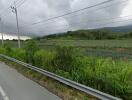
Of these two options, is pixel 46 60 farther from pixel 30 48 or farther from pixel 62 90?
pixel 62 90

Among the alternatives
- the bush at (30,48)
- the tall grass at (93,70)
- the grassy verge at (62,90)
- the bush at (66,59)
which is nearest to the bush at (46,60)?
the tall grass at (93,70)

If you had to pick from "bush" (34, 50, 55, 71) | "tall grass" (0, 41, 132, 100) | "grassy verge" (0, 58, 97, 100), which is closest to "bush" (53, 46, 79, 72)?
"tall grass" (0, 41, 132, 100)

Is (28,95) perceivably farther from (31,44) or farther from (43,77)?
(31,44)

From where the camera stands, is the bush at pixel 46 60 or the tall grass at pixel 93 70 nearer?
the tall grass at pixel 93 70

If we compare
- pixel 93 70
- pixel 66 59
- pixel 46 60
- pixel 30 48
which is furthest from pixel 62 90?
pixel 30 48

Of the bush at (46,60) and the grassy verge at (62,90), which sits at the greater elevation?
the bush at (46,60)

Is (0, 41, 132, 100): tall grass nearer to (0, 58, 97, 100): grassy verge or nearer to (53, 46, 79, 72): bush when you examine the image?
(53, 46, 79, 72): bush

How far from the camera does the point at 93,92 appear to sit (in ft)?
25.5

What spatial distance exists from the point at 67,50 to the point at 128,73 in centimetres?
509

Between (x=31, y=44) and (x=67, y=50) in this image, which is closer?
(x=67, y=50)


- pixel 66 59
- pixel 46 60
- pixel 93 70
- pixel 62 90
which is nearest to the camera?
pixel 62 90

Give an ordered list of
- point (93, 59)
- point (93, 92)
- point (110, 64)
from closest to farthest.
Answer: point (93, 92), point (110, 64), point (93, 59)

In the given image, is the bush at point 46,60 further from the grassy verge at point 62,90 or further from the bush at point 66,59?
the grassy verge at point 62,90

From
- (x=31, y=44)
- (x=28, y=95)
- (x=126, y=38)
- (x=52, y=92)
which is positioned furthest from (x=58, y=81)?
(x=126, y=38)
